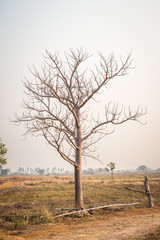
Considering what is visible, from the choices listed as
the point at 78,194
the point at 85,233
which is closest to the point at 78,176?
the point at 78,194

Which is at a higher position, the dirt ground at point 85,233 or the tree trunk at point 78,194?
the tree trunk at point 78,194

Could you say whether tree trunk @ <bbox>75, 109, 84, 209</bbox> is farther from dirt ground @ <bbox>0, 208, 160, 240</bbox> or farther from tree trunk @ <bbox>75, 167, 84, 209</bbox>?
dirt ground @ <bbox>0, 208, 160, 240</bbox>

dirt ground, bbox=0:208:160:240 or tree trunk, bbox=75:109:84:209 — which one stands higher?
tree trunk, bbox=75:109:84:209

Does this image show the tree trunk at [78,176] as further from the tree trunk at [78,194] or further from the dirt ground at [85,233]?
the dirt ground at [85,233]

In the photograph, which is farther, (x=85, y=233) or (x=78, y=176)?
(x=78, y=176)

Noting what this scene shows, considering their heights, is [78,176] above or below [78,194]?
above

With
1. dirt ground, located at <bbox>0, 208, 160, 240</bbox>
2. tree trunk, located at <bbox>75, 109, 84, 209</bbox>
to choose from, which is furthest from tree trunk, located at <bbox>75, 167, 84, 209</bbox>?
dirt ground, located at <bbox>0, 208, 160, 240</bbox>

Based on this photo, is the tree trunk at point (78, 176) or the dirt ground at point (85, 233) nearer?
the dirt ground at point (85, 233)

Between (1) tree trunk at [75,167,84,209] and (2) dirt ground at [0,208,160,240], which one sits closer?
(2) dirt ground at [0,208,160,240]

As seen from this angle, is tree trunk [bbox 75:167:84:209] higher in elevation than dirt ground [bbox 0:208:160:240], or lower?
higher

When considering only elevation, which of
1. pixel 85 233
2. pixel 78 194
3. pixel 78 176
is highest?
pixel 78 176

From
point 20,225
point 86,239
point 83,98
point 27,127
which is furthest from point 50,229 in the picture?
point 83,98

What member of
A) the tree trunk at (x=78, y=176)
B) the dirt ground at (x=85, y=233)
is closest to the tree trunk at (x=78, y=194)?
the tree trunk at (x=78, y=176)

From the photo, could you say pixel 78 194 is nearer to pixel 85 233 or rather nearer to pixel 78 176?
pixel 78 176
